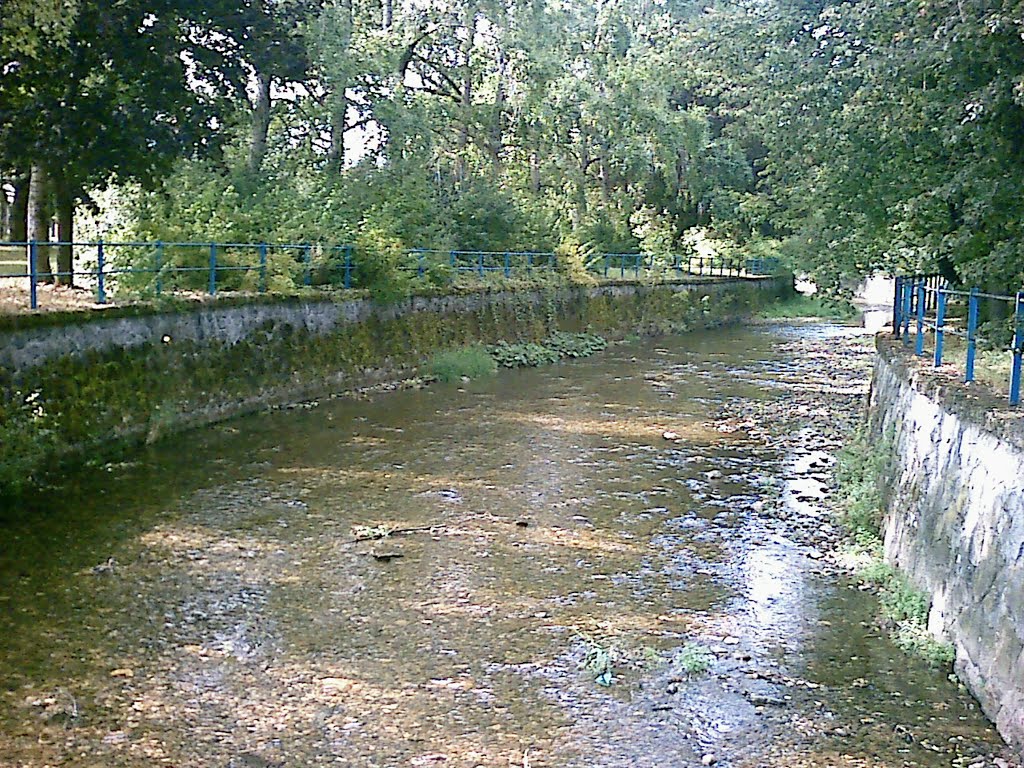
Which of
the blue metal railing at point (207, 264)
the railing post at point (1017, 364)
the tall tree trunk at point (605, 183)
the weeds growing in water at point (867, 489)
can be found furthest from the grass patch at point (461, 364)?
the tall tree trunk at point (605, 183)

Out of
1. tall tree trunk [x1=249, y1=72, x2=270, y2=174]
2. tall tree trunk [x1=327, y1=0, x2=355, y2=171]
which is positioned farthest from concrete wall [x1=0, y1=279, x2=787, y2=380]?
tall tree trunk [x1=327, y1=0, x2=355, y2=171]

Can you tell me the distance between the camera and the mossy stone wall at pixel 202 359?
42.0 feet

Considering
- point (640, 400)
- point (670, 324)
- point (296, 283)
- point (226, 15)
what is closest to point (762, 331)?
point (670, 324)

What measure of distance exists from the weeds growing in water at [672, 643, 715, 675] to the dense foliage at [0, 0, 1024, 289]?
4.92 metres

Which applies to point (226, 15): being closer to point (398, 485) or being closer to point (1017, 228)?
point (398, 485)

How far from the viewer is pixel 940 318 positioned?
420 inches

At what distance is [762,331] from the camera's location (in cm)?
3800

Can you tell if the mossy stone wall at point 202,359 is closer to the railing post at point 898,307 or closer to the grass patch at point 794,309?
the railing post at point 898,307

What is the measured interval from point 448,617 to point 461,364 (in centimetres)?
1465

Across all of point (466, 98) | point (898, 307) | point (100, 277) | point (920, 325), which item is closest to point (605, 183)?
point (466, 98)

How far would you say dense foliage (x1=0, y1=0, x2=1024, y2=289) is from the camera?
12258 mm

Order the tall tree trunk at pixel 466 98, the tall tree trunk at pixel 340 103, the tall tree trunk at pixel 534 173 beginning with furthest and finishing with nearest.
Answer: the tall tree trunk at pixel 534 173
the tall tree trunk at pixel 466 98
the tall tree trunk at pixel 340 103

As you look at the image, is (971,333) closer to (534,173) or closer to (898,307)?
(898,307)

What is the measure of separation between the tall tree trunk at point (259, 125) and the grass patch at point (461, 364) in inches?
256
